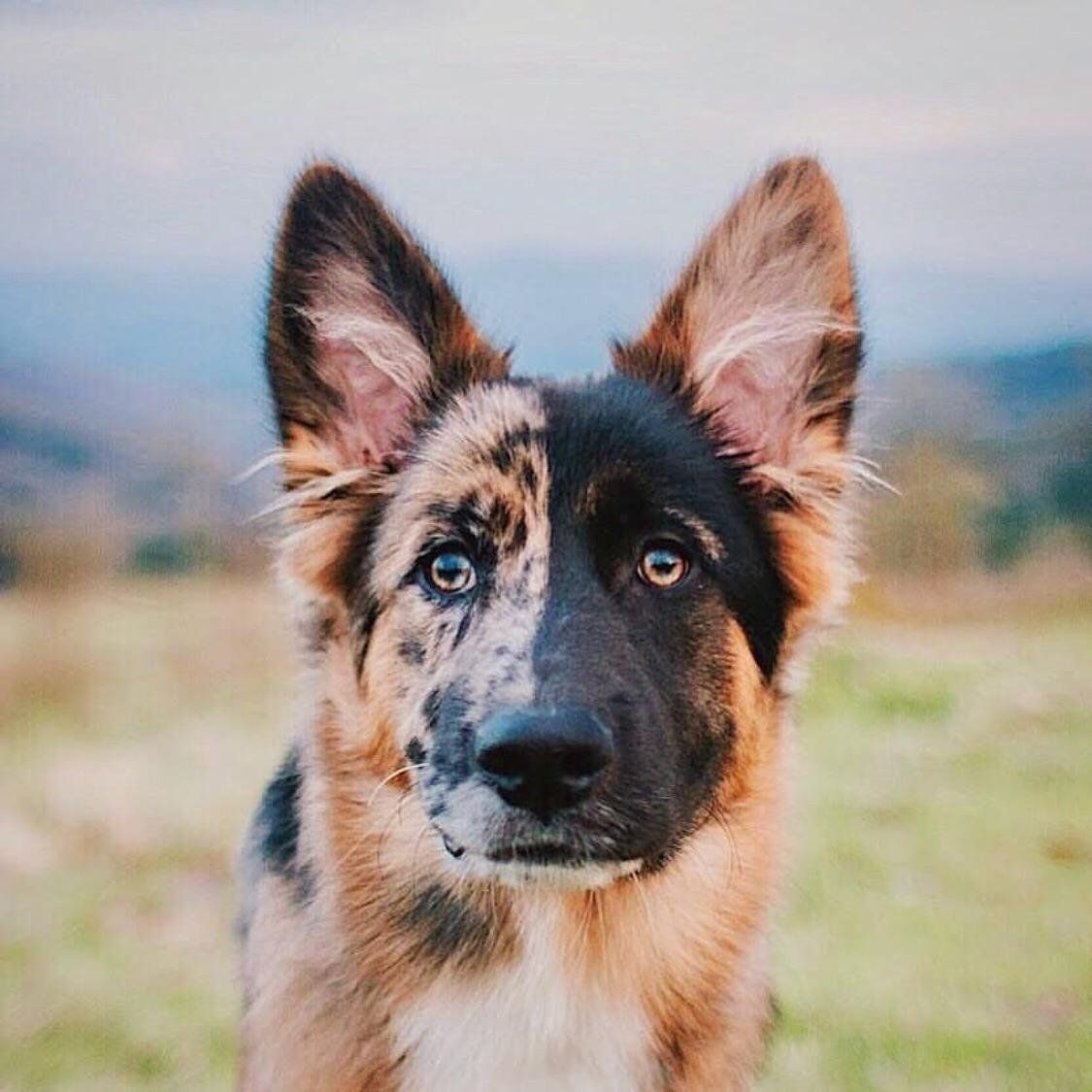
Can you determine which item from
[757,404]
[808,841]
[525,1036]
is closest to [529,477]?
[757,404]

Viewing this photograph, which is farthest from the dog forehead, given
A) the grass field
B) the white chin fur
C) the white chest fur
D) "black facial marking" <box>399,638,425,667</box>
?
the grass field

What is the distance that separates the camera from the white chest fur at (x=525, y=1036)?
247cm

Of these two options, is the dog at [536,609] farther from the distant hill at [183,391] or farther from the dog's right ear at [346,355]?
the distant hill at [183,391]

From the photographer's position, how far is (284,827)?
2.75 m

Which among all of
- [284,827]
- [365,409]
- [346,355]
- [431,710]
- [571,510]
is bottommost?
[284,827]

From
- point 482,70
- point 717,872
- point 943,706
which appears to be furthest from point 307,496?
point 943,706

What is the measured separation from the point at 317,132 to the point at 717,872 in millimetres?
1986

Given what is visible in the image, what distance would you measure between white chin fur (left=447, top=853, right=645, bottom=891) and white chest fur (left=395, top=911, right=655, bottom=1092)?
13.2 inches

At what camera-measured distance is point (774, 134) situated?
133 inches

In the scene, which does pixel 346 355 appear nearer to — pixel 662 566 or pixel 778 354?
pixel 662 566

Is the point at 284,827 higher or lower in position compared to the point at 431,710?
lower

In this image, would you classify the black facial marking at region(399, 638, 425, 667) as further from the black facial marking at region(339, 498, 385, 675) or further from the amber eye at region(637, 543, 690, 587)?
the amber eye at region(637, 543, 690, 587)

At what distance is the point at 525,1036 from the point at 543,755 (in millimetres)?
744

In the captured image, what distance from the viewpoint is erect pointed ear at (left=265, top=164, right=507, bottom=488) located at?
249 centimetres
